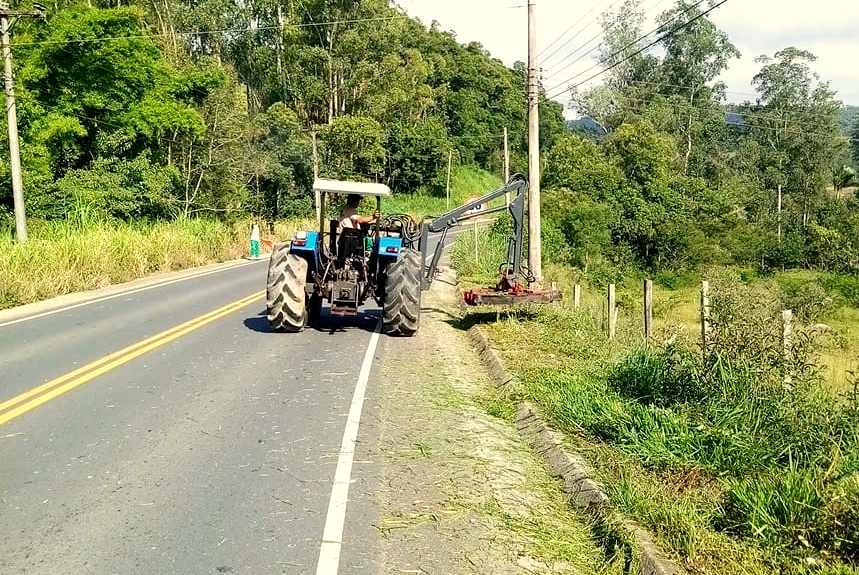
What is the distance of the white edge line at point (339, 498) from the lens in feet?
15.7

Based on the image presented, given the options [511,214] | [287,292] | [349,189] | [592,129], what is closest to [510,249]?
[511,214]

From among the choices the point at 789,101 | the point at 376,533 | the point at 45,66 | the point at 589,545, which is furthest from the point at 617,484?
the point at 789,101

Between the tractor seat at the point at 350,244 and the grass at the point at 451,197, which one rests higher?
the grass at the point at 451,197

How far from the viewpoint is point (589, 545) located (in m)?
5.18

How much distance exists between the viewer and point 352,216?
42.4 feet

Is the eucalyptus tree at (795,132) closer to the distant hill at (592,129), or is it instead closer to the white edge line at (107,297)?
the distant hill at (592,129)

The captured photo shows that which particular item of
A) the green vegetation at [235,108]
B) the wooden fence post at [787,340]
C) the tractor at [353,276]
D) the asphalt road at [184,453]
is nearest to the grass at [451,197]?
the green vegetation at [235,108]

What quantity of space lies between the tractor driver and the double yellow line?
3.02 meters

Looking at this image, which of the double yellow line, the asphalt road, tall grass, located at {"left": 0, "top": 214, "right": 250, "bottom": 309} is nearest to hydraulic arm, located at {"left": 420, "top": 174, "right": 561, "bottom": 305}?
the asphalt road

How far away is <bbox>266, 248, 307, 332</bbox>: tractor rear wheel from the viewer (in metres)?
12.3

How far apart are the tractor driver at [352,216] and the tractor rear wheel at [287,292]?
0.91 meters

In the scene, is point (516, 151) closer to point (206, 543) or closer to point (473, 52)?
point (473, 52)

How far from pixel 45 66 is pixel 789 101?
2272 inches

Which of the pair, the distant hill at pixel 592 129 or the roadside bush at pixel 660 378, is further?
the distant hill at pixel 592 129
